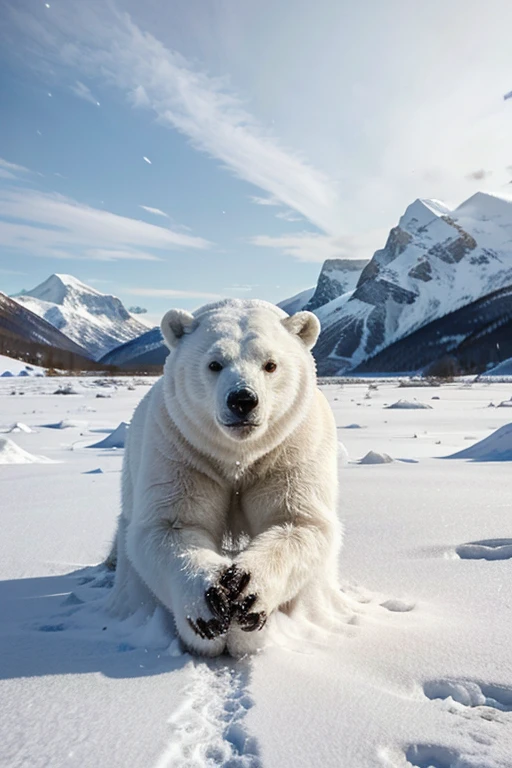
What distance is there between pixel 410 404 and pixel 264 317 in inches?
704

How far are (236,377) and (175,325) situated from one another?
0.78 meters

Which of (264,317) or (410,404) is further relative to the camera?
(410,404)

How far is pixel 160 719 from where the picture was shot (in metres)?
1.57

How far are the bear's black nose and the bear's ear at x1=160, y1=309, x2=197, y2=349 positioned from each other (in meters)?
0.82

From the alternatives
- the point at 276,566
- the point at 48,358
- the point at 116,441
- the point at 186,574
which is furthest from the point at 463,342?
the point at 186,574

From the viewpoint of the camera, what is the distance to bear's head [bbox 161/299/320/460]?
2498mm

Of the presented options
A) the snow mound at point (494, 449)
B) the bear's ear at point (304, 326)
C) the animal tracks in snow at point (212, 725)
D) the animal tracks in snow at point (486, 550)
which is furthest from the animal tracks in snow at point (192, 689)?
the snow mound at point (494, 449)

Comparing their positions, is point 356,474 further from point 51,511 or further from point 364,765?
point 364,765

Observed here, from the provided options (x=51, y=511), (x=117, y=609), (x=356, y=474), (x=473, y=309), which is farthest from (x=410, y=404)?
(x=473, y=309)

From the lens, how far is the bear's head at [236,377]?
2.50m

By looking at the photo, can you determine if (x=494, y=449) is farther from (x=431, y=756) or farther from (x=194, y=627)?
(x=431, y=756)

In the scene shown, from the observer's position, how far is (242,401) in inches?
96.0

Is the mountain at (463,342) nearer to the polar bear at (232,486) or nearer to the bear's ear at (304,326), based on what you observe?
the bear's ear at (304,326)

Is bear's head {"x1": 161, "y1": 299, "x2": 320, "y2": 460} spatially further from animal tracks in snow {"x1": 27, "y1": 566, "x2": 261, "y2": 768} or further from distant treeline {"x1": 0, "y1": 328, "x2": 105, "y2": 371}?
distant treeline {"x1": 0, "y1": 328, "x2": 105, "y2": 371}
